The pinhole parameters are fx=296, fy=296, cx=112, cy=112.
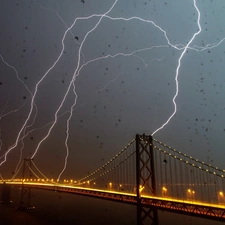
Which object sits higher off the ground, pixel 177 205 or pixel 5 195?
pixel 177 205

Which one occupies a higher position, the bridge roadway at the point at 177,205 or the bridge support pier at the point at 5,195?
the bridge roadway at the point at 177,205

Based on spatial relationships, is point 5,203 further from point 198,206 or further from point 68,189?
point 198,206

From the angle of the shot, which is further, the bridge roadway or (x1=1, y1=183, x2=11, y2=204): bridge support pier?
(x1=1, y1=183, x2=11, y2=204): bridge support pier

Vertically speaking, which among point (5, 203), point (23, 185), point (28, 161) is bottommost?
point (5, 203)

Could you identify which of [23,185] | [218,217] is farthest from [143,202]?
[23,185]

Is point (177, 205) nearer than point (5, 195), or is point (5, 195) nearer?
point (177, 205)

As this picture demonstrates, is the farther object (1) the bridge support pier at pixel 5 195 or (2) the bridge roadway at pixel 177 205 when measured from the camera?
(1) the bridge support pier at pixel 5 195

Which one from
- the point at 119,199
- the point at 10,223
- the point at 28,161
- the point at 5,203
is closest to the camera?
Answer: the point at 119,199

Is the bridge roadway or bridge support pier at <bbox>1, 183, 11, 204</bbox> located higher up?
the bridge roadway

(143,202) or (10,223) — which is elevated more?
(143,202)

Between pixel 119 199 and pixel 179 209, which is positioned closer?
pixel 179 209

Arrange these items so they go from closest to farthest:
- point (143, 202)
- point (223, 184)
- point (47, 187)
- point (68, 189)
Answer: point (223, 184)
point (143, 202)
point (68, 189)
point (47, 187)
